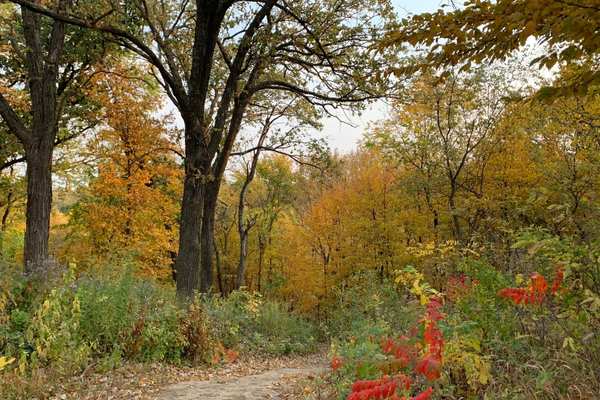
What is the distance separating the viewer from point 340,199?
73.8 feet

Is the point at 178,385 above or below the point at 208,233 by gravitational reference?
below

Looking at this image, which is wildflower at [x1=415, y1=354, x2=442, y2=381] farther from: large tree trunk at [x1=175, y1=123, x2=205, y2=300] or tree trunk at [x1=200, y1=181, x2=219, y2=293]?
tree trunk at [x1=200, y1=181, x2=219, y2=293]

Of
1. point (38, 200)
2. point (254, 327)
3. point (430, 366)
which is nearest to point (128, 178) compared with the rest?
point (38, 200)

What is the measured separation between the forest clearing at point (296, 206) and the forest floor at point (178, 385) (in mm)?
45

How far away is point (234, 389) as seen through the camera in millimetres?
5926

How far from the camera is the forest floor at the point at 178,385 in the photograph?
203 inches

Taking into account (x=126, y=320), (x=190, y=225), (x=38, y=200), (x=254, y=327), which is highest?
(x=38, y=200)

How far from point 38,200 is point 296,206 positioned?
21120 mm

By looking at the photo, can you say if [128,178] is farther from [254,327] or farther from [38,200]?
[254,327]

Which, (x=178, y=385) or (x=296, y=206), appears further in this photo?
(x=296, y=206)

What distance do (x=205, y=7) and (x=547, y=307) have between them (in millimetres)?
7979

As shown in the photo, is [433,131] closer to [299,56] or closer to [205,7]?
[299,56]

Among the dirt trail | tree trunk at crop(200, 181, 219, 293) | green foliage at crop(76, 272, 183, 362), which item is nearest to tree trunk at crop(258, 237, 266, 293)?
tree trunk at crop(200, 181, 219, 293)

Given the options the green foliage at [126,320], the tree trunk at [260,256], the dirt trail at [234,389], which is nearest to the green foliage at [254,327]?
the green foliage at [126,320]
